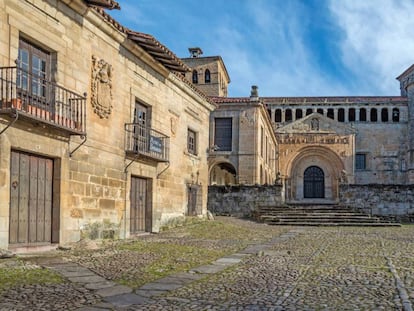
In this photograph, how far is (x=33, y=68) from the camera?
31.8ft

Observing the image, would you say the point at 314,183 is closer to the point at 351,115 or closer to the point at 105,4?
the point at 351,115

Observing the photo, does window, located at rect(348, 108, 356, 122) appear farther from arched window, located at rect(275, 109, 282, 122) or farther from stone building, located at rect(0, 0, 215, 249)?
stone building, located at rect(0, 0, 215, 249)

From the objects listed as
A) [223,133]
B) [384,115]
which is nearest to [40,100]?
[223,133]

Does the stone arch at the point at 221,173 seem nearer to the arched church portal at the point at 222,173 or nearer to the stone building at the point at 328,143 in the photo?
the arched church portal at the point at 222,173

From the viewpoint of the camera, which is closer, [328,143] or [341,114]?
[328,143]

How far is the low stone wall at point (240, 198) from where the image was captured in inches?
985

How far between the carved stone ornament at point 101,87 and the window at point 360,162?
42278mm

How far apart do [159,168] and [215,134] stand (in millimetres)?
15030

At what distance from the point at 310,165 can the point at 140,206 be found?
29705 mm

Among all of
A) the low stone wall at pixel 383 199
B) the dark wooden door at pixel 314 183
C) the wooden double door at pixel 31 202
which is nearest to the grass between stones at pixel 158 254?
the wooden double door at pixel 31 202

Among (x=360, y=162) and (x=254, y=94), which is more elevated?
(x=254, y=94)

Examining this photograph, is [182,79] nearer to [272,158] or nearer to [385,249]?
[385,249]

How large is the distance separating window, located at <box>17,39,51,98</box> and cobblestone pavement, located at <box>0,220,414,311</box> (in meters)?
3.56

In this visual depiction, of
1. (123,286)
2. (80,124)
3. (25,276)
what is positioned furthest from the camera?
(80,124)
